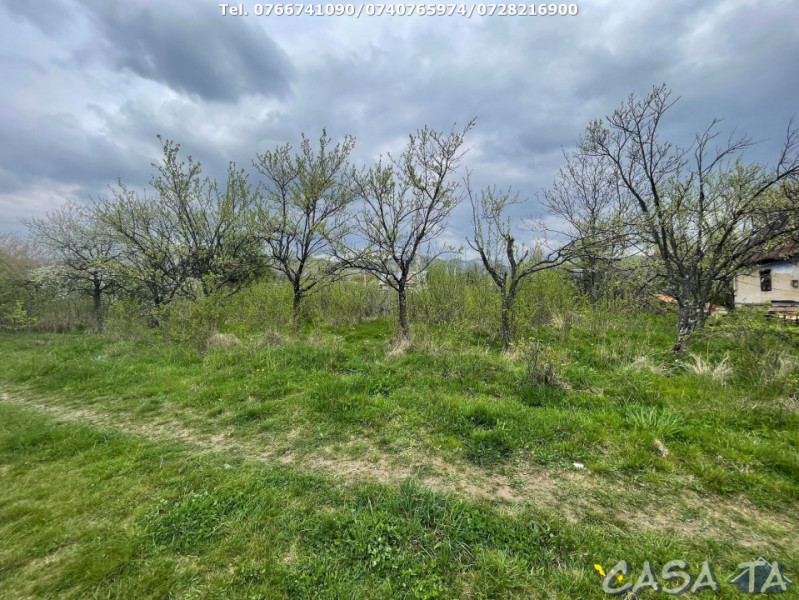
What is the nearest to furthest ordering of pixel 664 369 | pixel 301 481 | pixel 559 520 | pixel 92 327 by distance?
pixel 559 520, pixel 301 481, pixel 664 369, pixel 92 327

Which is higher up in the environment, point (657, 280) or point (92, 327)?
point (657, 280)

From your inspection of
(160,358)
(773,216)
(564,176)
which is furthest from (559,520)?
(564,176)

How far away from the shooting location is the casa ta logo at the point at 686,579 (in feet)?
5.89

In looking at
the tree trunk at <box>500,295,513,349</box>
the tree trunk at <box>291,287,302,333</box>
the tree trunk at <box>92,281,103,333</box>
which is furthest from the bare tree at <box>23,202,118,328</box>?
the tree trunk at <box>500,295,513,349</box>

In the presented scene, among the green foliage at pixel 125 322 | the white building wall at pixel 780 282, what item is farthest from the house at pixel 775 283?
the green foliage at pixel 125 322

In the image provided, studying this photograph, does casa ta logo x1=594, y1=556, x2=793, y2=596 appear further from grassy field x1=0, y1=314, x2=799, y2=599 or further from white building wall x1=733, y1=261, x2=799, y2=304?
white building wall x1=733, y1=261, x2=799, y2=304

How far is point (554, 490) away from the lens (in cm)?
267

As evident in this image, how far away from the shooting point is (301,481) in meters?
2.83

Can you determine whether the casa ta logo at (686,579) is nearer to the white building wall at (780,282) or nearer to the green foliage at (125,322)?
the green foliage at (125,322)

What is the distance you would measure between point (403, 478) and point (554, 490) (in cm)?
132

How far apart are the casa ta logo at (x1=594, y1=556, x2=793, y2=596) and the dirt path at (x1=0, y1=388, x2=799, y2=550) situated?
27 centimetres

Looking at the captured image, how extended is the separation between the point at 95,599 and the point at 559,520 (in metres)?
2.99

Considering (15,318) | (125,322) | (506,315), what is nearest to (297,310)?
(125,322)

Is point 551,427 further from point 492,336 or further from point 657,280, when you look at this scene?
point 657,280
